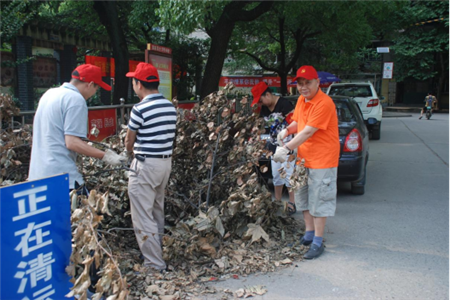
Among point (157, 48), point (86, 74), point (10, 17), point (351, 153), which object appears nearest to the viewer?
point (86, 74)

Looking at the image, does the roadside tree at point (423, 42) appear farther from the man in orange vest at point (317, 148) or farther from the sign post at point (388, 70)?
the man in orange vest at point (317, 148)

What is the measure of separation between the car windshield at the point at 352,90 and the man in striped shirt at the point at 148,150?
12170mm

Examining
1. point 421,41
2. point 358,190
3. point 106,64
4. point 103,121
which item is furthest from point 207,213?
point 421,41

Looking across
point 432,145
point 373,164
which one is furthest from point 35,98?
point 432,145

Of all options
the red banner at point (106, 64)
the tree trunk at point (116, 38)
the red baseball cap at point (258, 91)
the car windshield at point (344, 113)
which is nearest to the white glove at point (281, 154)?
the red baseball cap at point (258, 91)

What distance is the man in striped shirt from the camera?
3.58 m

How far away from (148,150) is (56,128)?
77 centimetres

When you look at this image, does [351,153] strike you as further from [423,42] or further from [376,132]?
[423,42]

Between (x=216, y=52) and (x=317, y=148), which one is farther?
(x=216, y=52)

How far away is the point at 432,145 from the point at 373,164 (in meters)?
4.64

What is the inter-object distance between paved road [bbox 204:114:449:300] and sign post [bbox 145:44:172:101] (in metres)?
4.09

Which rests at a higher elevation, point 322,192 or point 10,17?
point 10,17

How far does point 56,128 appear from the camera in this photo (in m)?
3.19

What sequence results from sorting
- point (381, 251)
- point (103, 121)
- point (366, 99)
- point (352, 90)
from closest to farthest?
point (381, 251) → point (103, 121) → point (366, 99) → point (352, 90)
